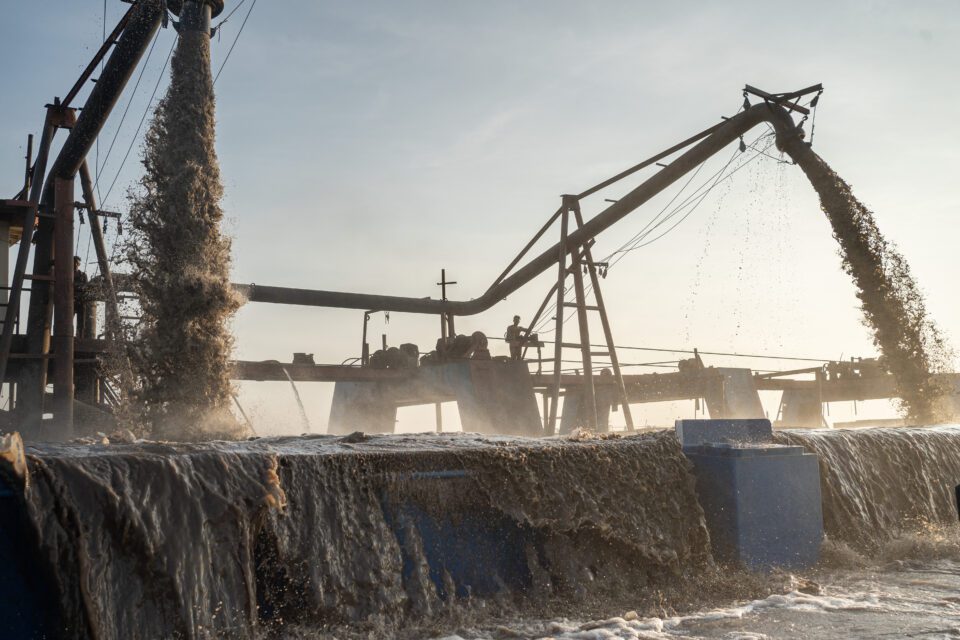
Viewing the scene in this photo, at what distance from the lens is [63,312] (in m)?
12.7

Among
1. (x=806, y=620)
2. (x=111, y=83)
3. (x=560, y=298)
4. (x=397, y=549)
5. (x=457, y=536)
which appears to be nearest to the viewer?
(x=397, y=549)

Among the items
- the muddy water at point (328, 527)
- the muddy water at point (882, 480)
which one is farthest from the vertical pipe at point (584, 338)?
the muddy water at point (328, 527)

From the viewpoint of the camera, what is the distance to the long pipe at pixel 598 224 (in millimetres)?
14695

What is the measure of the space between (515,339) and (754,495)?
10.5 metres

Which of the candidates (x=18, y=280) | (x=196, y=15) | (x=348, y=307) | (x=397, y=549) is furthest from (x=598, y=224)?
(x=397, y=549)

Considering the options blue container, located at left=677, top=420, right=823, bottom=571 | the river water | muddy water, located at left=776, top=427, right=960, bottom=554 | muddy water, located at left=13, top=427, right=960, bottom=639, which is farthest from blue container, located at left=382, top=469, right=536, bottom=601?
muddy water, located at left=776, top=427, right=960, bottom=554

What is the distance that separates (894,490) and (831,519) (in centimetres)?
139

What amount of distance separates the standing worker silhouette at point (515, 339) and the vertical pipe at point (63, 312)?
335 inches

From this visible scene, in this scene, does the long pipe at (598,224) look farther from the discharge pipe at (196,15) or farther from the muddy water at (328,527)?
the muddy water at (328,527)

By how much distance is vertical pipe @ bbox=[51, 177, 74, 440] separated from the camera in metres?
12.4

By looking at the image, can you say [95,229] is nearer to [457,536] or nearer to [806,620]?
[457,536]

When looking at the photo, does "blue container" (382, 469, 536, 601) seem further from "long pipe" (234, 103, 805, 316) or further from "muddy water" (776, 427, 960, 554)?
"long pipe" (234, 103, 805, 316)

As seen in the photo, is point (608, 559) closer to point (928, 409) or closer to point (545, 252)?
point (928, 409)

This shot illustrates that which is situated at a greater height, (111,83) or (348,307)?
(111,83)
